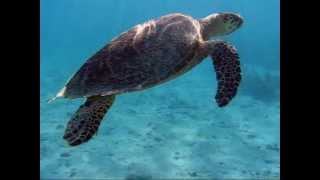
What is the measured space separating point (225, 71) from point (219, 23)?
1419 millimetres

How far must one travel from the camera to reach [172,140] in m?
10.4

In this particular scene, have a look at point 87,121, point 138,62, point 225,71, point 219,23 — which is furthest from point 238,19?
point 87,121

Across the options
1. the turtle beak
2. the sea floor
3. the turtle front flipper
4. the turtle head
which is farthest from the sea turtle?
the sea floor

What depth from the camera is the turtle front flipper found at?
4.51 meters

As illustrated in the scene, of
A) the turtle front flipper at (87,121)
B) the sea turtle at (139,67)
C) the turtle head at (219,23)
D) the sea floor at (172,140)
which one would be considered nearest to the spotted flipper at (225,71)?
the sea turtle at (139,67)

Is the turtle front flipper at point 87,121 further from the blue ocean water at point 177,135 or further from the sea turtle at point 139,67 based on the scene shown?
the blue ocean water at point 177,135

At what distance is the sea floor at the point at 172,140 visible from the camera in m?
8.69

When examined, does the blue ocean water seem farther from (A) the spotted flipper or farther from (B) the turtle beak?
(A) the spotted flipper

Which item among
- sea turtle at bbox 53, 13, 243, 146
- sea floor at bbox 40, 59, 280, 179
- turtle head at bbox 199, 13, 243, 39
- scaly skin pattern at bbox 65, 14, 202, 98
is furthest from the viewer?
sea floor at bbox 40, 59, 280, 179

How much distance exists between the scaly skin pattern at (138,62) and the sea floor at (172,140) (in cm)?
384

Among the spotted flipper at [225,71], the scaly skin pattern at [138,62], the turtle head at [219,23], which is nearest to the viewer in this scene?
the spotted flipper at [225,71]

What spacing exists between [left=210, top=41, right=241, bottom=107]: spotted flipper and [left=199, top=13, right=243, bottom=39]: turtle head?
91cm

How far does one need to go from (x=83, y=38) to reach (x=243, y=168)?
58.6 m
